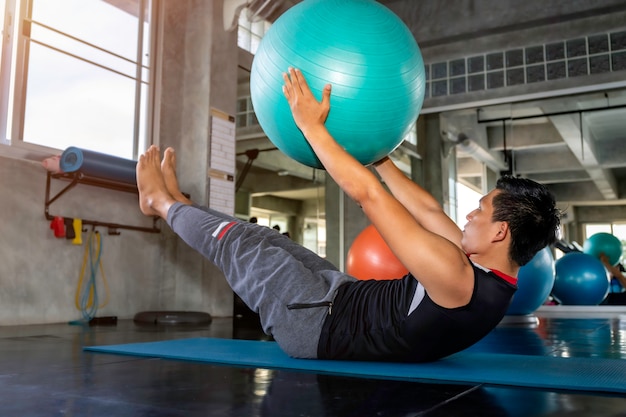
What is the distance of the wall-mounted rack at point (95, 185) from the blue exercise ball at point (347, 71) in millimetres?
2613

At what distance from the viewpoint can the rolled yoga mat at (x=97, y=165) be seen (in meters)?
3.83

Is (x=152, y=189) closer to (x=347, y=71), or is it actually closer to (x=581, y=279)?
(x=347, y=71)

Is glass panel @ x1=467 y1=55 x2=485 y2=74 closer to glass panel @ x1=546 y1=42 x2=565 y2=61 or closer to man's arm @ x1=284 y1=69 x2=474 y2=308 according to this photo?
glass panel @ x1=546 y1=42 x2=565 y2=61

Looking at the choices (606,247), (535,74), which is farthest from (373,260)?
(606,247)

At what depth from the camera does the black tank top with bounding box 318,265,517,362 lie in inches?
62.0

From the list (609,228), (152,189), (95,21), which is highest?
(95,21)

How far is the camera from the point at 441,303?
1.56 metres

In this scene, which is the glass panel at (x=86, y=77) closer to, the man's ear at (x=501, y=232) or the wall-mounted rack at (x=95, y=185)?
the wall-mounted rack at (x=95, y=185)

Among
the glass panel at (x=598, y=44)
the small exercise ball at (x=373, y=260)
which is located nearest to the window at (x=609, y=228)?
the glass panel at (x=598, y=44)

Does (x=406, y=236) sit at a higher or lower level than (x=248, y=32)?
lower

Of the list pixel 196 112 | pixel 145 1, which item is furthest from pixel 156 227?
pixel 145 1

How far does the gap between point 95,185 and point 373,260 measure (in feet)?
7.29

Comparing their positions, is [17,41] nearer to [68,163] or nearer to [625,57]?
[68,163]

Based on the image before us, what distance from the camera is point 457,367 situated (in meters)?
1.79
